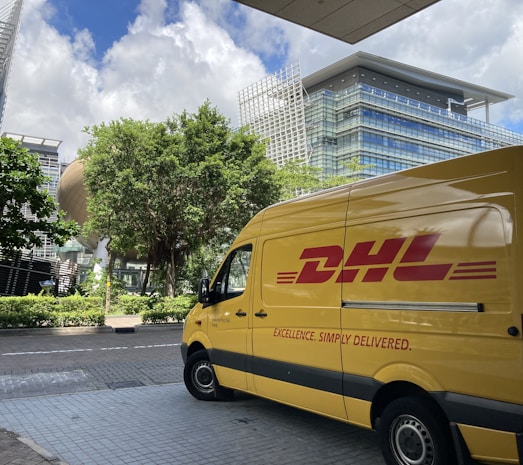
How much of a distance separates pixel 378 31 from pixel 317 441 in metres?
5.58

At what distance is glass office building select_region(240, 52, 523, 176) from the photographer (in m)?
84.1

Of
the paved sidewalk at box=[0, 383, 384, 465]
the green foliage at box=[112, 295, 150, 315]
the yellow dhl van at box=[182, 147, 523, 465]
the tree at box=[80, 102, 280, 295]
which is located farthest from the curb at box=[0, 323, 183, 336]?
the yellow dhl van at box=[182, 147, 523, 465]

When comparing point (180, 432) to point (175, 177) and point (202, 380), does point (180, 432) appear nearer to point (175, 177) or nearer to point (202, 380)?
point (202, 380)

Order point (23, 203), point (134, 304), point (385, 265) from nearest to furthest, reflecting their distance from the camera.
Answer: point (385, 265) → point (23, 203) → point (134, 304)

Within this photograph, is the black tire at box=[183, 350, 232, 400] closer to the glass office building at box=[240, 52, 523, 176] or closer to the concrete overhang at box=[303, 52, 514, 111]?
the glass office building at box=[240, 52, 523, 176]

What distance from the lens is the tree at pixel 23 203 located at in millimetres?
14602

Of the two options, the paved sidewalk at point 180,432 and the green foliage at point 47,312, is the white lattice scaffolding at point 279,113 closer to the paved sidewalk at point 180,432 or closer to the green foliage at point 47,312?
the green foliage at point 47,312

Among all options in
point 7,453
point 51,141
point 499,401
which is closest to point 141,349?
point 7,453

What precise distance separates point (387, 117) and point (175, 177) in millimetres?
77135

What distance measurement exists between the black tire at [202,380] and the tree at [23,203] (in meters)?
10.5

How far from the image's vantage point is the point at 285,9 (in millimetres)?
6324

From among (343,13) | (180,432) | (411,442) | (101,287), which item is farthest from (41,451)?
(101,287)

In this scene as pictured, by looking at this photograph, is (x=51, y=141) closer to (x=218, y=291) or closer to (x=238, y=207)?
(x=238, y=207)

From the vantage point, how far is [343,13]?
647 cm
